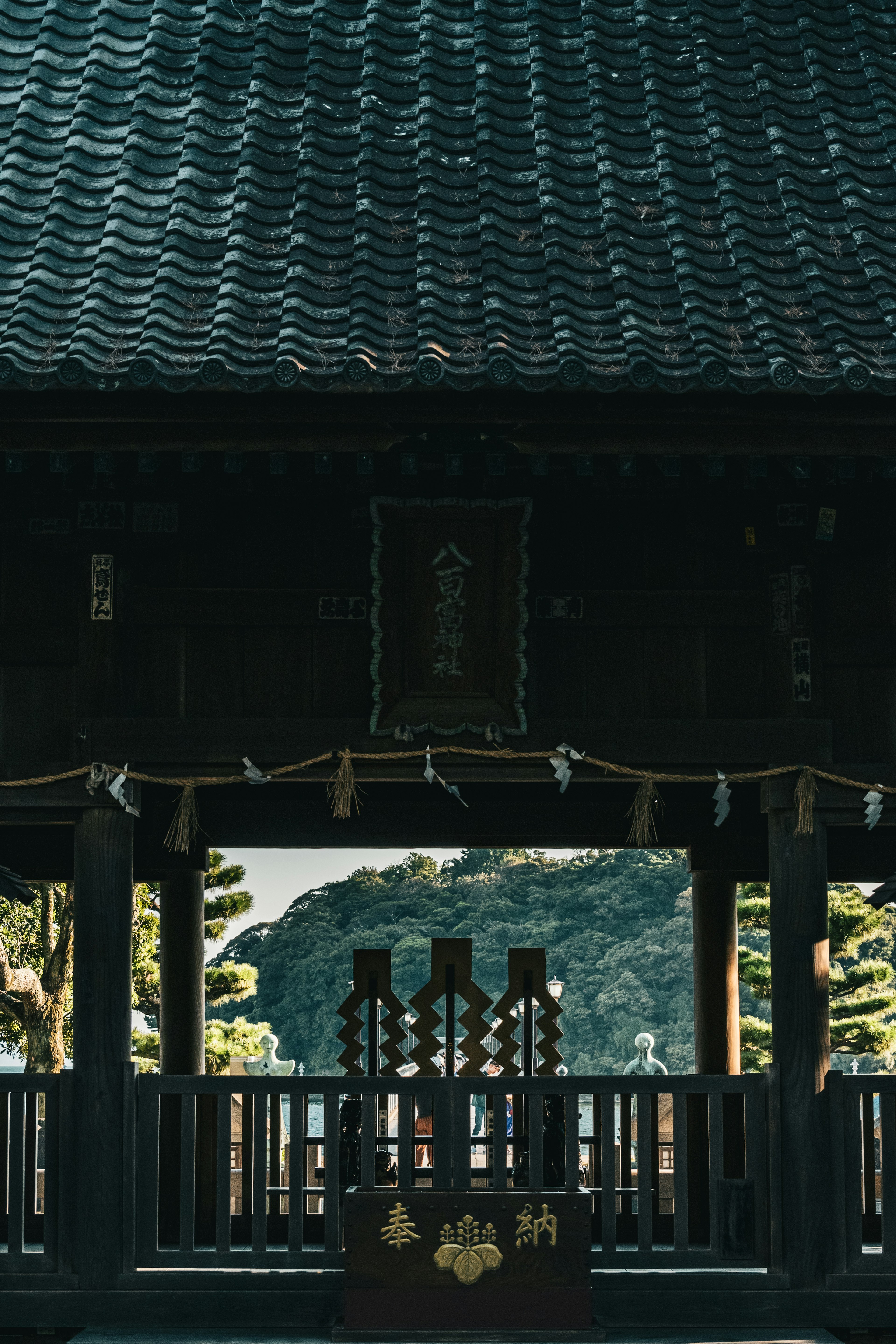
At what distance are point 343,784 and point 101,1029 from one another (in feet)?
4.89

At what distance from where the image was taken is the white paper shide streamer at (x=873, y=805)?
20.7 ft

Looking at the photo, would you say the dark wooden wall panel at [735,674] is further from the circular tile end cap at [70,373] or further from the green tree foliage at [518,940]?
the green tree foliage at [518,940]

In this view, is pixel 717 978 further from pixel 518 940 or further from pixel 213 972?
pixel 518 940

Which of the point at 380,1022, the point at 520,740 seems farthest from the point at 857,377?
the point at 380,1022

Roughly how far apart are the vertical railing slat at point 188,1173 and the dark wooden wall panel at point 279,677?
1.71 meters

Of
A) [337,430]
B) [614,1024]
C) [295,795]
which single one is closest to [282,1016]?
[614,1024]

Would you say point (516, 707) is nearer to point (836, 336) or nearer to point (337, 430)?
point (337, 430)

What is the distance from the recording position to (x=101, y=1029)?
612 cm

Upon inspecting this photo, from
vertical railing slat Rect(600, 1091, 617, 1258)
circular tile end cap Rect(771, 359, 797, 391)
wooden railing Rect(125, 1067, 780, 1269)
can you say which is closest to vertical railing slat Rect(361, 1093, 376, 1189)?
wooden railing Rect(125, 1067, 780, 1269)

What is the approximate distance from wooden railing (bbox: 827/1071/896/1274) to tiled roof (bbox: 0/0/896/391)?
9.72ft

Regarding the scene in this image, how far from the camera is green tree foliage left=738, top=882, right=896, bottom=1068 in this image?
45.3ft

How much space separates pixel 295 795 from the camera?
9.12 metres

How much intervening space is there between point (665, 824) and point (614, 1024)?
41981 mm

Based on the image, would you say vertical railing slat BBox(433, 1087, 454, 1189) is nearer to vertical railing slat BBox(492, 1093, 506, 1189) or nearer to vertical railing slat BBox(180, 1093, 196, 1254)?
vertical railing slat BBox(492, 1093, 506, 1189)
